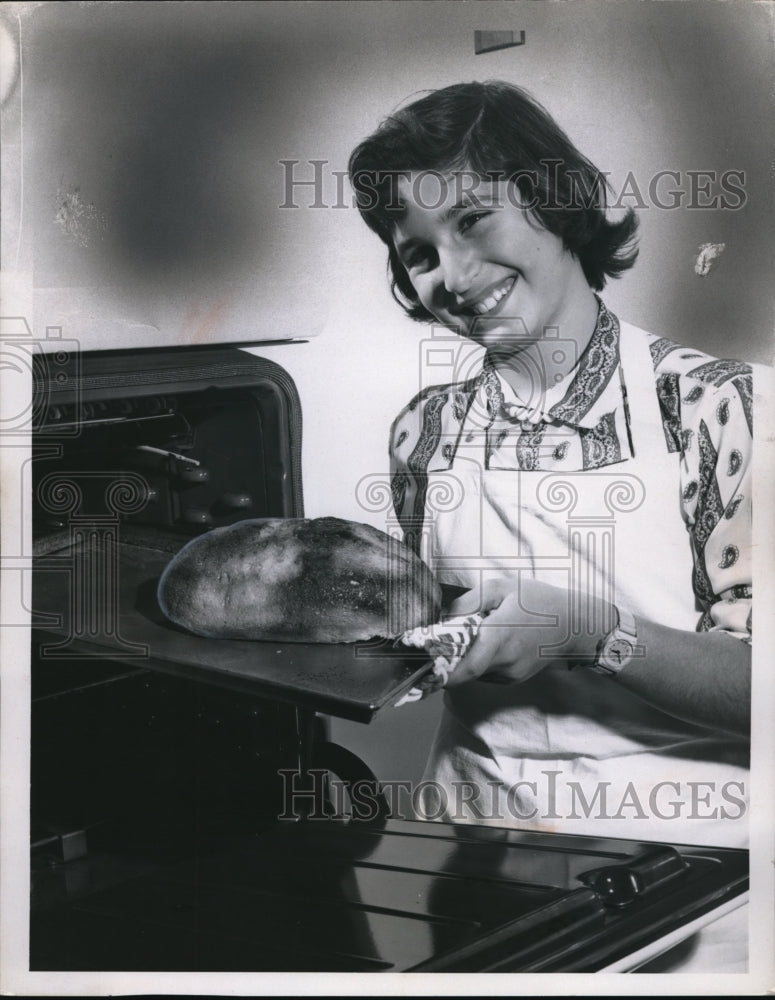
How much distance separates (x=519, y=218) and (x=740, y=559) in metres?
0.54

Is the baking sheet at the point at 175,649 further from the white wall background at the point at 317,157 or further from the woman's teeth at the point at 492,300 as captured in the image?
the woman's teeth at the point at 492,300

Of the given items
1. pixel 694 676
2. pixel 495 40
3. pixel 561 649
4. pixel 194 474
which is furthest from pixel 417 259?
pixel 694 676

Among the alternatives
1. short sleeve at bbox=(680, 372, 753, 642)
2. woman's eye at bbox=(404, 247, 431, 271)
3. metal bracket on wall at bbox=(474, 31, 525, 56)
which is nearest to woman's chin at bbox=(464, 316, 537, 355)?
woman's eye at bbox=(404, 247, 431, 271)

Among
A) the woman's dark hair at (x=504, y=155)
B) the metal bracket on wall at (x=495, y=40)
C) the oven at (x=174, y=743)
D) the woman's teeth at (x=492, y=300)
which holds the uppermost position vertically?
the metal bracket on wall at (x=495, y=40)

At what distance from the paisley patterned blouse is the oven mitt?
0.40ft

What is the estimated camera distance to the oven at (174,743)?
126 cm

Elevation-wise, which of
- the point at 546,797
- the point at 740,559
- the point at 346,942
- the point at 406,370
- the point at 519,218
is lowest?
the point at 346,942

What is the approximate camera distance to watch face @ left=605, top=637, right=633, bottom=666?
1.28 meters

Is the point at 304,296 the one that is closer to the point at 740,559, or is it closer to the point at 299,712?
the point at 299,712

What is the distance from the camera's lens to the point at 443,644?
1260mm

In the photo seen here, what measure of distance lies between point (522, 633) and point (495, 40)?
0.77 metres

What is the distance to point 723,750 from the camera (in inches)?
51.9

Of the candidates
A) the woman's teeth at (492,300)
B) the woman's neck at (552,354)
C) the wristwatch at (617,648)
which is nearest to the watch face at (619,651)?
the wristwatch at (617,648)

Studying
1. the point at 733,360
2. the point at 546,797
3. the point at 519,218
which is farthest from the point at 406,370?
the point at 546,797
